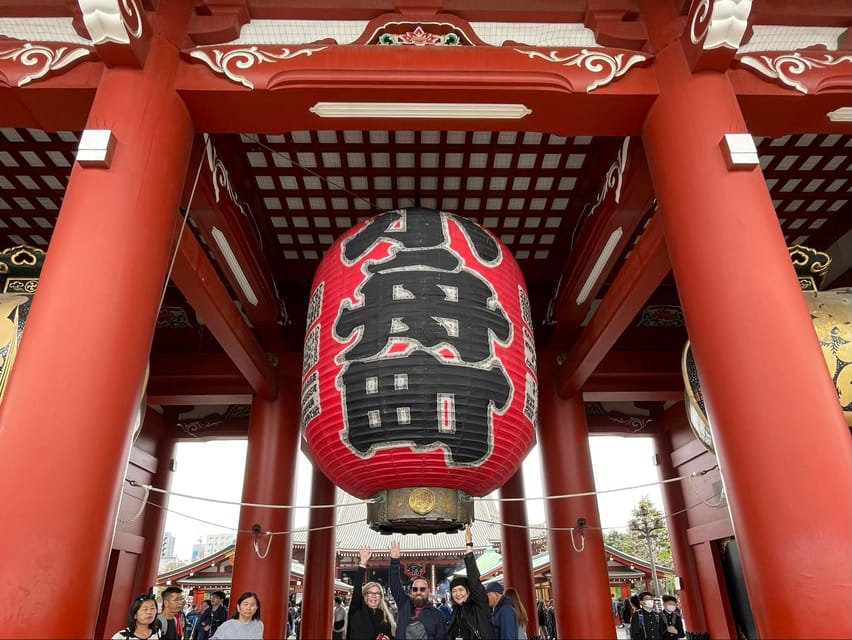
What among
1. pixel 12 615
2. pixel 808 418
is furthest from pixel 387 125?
pixel 12 615

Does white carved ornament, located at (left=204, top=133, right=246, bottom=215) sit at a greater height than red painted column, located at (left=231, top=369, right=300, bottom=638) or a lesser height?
greater

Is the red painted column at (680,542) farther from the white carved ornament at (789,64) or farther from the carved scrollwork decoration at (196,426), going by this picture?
the carved scrollwork decoration at (196,426)

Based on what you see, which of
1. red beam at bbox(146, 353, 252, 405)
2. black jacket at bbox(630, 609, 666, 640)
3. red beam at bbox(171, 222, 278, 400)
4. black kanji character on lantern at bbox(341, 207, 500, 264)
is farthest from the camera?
black jacket at bbox(630, 609, 666, 640)

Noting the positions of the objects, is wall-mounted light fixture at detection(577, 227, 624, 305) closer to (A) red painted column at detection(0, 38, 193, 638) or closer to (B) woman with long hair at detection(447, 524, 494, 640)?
(B) woman with long hair at detection(447, 524, 494, 640)

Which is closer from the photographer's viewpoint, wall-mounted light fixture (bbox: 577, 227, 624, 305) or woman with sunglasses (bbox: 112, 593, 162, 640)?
woman with sunglasses (bbox: 112, 593, 162, 640)

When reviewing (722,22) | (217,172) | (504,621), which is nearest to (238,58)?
(217,172)

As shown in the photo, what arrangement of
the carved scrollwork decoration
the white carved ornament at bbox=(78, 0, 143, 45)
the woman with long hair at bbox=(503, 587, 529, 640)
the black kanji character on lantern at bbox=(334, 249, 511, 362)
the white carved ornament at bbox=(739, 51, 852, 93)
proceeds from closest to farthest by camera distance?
the black kanji character on lantern at bbox=(334, 249, 511, 362)
the white carved ornament at bbox=(78, 0, 143, 45)
the white carved ornament at bbox=(739, 51, 852, 93)
the woman with long hair at bbox=(503, 587, 529, 640)
the carved scrollwork decoration

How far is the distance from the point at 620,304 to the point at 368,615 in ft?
11.8

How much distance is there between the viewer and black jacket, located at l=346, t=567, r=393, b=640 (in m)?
4.15

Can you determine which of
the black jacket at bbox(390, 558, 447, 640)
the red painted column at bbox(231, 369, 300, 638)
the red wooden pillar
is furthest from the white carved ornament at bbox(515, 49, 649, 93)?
the red wooden pillar

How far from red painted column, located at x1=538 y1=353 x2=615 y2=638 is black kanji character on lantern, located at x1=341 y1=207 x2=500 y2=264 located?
173 inches

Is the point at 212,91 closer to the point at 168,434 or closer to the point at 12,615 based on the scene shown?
the point at 12,615

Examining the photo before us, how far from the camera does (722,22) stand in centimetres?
355

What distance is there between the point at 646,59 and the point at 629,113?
1.18ft
